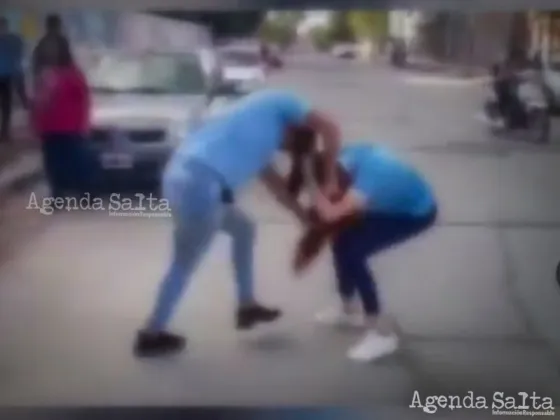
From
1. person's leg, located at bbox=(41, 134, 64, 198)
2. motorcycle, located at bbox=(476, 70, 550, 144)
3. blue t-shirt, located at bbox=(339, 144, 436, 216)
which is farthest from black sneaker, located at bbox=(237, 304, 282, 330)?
motorcycle, located at bbox=(476, 70, 550, 144)

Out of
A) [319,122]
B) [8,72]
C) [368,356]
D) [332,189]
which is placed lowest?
[368,356]

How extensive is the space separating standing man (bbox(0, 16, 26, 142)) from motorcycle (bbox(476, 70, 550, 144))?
698mm

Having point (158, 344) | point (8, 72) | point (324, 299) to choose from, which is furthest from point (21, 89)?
point (324, 299)

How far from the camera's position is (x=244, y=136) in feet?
4.72

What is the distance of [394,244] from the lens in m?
1.47

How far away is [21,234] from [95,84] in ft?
0.83

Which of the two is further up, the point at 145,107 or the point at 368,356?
the point at 145,107

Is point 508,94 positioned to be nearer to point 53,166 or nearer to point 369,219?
point 369,219

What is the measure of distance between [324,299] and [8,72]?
0.59 m

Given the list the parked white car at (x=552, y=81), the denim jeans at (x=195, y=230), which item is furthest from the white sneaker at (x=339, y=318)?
the parked white car at (x=552, y=81)

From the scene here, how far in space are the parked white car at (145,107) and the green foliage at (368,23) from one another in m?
0.20

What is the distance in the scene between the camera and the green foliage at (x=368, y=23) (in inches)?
55.1

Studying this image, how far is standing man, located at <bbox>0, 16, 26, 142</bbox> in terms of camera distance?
143cm

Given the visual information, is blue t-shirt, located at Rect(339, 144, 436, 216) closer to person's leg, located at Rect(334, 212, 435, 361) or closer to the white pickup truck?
person's leg, located at Rect(334, 212, 435, 361)
